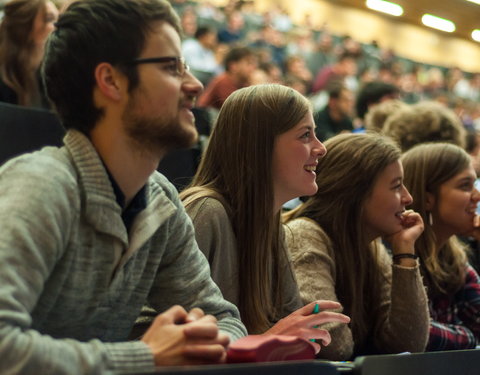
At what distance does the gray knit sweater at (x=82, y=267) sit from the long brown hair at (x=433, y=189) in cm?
89

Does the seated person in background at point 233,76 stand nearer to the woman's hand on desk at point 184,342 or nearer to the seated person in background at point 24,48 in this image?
the seated person in background at point 24,48

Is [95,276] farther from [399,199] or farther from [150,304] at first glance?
[399,199]

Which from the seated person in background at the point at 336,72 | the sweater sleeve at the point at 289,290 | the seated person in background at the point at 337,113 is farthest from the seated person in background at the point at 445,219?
the seated person in background at the point at 336,72

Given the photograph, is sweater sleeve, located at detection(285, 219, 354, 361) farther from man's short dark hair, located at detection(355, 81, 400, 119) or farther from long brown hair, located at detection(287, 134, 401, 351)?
man's short dark hair, located at detection(355, 81, 400, 119)

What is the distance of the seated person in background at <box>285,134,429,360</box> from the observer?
1.54m

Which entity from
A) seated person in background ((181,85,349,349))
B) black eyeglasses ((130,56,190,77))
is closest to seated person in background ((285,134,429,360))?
seated person in background ((181,85,349,349))

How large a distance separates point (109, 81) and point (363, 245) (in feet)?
2.78

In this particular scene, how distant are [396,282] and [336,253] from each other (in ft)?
0.45

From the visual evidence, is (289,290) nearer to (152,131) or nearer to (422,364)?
(422,364)

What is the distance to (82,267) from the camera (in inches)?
33.9

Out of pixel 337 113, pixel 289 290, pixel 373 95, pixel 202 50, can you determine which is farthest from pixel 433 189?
pixel 202 50

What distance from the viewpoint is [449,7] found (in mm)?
9164

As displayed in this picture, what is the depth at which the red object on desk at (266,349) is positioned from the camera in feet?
2.66

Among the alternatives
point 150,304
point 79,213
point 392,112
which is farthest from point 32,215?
point 392,112
